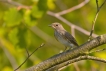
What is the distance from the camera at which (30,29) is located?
927cm

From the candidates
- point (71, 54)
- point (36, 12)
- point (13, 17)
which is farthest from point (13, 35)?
point (71, 54)

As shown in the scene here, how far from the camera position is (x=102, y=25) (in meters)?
10.8

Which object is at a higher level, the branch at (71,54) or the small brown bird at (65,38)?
the small brown bird at (65,38)

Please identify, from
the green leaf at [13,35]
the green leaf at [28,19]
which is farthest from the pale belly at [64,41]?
the green leaf at [13,35]

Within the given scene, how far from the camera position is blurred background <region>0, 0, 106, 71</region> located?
236 inches

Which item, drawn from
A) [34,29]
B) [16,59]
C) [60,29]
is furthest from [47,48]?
[60,29]

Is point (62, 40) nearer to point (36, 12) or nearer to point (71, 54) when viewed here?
point (36, 12)

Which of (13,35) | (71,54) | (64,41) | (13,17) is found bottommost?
(71,54)

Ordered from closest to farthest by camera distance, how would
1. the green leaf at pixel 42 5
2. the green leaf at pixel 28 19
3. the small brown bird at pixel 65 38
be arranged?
the green leaf at pixel 42 5
the small brown bird at pixel 65 38
the green leaf at pixel 28 19

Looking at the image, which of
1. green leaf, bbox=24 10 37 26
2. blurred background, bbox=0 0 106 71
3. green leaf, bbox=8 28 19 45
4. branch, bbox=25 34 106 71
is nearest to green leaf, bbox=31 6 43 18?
blurred background, bbox=0 0 106 71

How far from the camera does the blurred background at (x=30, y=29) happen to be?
6.00 meters

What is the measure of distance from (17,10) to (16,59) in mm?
2705

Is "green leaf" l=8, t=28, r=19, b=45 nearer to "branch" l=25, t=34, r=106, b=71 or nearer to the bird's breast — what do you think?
the bird's breast

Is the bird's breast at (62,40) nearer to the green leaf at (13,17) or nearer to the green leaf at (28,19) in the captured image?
the green leaf at (28,19)
